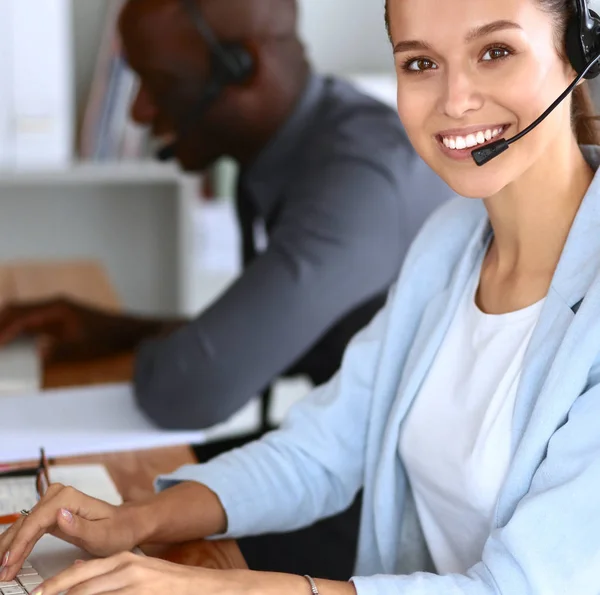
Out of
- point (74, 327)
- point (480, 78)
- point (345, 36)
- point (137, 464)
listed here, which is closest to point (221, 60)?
point (74, 327)

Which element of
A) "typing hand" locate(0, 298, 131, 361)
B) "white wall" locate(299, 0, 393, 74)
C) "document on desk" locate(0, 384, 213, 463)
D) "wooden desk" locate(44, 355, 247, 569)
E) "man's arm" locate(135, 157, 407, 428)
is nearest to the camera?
"wooden desk" locate(44, 355, 247, 569)

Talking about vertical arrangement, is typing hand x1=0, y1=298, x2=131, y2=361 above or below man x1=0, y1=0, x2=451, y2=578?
below

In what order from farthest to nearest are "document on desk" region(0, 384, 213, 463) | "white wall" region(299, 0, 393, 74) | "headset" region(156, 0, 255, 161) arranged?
"white wall" region(299, 0, 393, 74) < "headset" region(156, 0, 255, 161) < "document on desk" region(0, 384, 213, 463)

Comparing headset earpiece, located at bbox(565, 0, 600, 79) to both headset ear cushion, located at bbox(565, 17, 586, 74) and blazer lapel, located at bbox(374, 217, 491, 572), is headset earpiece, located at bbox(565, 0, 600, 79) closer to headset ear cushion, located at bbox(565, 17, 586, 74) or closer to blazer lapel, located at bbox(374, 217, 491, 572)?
headset ear cushion, located at bbox(565, 17, 586, 74)

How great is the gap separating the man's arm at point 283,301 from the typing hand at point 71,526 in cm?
46

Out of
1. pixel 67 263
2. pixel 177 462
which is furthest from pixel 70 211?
pixel 177 462

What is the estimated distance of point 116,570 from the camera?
840 mm

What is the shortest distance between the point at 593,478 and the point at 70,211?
228cm

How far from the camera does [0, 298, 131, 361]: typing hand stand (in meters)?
1.88

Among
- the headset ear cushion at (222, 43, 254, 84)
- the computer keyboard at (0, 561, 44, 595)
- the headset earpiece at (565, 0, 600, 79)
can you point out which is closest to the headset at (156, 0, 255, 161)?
the headset ear cushion at (222, 43, 254, 84)

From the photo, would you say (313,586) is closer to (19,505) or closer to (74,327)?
(19,505)

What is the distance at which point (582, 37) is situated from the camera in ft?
3.06

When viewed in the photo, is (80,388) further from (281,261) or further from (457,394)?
(457,394)

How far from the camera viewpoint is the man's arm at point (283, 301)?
148 centimetres
